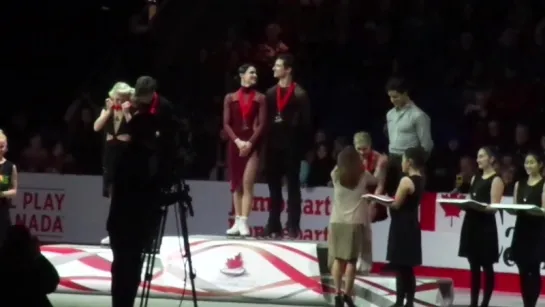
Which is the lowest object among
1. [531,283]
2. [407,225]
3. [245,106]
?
[531,283]

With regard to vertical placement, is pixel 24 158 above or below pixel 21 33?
below

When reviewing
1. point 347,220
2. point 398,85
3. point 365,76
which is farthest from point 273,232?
point 365,76

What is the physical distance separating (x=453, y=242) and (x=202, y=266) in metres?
3.66

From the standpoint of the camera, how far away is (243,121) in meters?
13.4

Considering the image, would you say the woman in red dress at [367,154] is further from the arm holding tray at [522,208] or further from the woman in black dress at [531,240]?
the woman in black dress at [531,240]

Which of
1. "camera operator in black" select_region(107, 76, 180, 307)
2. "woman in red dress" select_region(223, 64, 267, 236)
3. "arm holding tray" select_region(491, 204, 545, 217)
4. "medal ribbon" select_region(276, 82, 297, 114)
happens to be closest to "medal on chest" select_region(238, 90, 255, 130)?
"woman in red dress" select_region(223, 64, 267, 236)

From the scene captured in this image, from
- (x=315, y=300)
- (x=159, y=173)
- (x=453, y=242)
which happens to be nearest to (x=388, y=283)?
(x=315, y=300)

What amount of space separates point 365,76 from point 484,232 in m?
5.72

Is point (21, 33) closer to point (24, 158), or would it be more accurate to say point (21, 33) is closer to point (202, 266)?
point (24, 158)

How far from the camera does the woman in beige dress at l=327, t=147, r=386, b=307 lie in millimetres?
12328

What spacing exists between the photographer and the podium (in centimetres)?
643

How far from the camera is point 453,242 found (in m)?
16.0

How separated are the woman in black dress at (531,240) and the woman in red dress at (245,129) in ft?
9.00

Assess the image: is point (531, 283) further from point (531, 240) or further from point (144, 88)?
point (144, 88)
